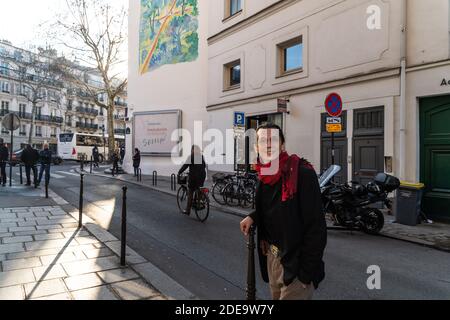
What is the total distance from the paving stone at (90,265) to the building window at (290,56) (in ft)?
32.1

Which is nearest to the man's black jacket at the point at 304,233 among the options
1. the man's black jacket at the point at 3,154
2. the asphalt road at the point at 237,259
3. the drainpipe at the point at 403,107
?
the asphalt road at the point at 237,259

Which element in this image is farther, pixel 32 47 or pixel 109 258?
pixel 32 47

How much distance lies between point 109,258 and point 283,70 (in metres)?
10.5

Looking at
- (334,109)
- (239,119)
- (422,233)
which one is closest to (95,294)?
(422,233)

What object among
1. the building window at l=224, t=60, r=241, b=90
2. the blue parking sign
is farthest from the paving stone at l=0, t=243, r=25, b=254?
the building window at l=224, t=60, r=241, b=90

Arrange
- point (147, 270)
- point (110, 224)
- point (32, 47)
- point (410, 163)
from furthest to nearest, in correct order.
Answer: point (32, 47)
point (410, 163)
point (110, 224)
point (147, 270)

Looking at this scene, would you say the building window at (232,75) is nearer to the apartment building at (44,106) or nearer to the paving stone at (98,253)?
the paving stone at (98,253)

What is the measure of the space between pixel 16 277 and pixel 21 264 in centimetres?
48

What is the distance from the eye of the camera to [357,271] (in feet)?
15.5

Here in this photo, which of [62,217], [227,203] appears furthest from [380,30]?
[62,217]

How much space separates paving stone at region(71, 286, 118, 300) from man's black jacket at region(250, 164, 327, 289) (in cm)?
215

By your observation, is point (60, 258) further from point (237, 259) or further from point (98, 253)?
point (237, 259)

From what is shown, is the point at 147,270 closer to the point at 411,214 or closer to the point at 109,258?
the point at 109,258

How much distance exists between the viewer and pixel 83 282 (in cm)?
390
